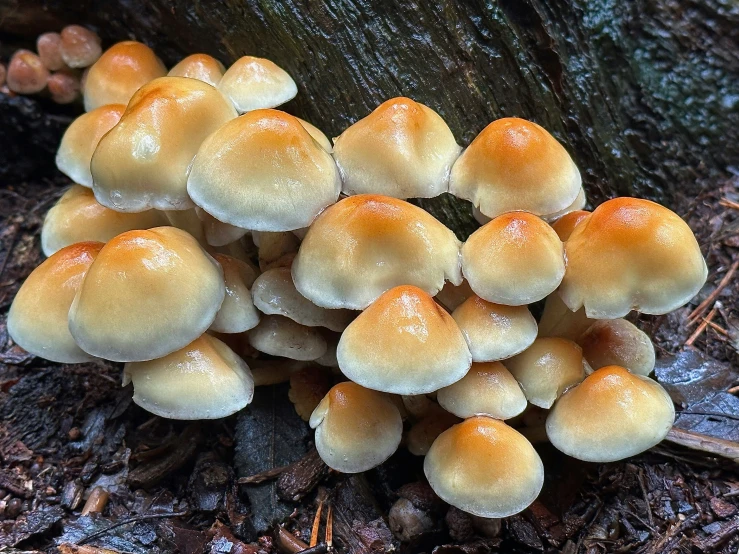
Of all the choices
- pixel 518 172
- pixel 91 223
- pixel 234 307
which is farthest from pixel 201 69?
pixel 518 172

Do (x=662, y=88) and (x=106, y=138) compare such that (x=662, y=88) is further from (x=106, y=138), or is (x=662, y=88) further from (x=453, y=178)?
(x=106, y=138)

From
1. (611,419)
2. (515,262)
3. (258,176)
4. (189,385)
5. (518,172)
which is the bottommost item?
(611,419)

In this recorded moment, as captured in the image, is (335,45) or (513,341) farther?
(335,45)

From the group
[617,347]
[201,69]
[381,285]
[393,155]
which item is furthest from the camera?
[201,69]

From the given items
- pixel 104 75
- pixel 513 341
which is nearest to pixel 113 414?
pixel 104 75

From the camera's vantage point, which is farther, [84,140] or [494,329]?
[84,140]

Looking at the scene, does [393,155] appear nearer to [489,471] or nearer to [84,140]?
[489,471]
